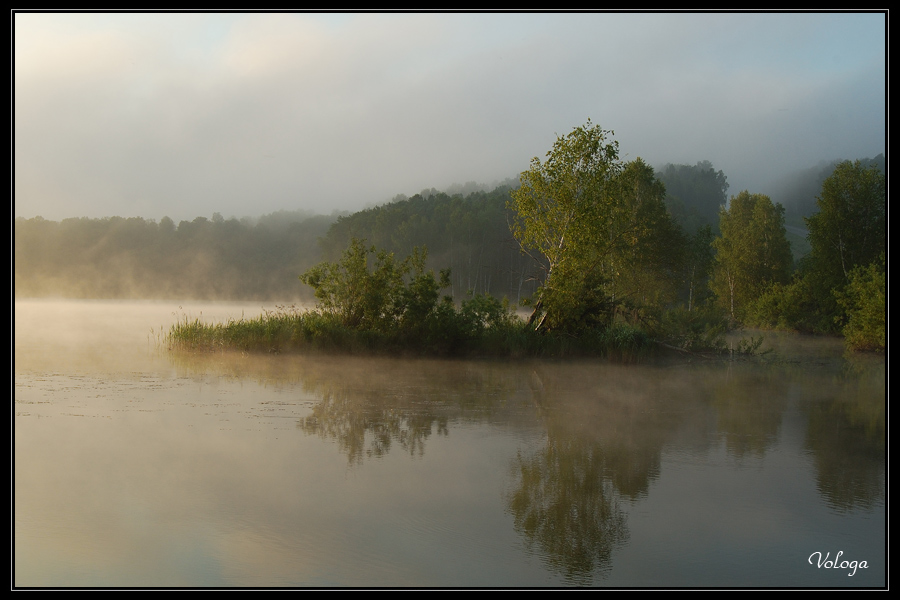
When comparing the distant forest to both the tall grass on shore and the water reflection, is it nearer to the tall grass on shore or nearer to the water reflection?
the tall grass on shore

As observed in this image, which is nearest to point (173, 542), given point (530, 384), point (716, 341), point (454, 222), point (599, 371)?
point (530, 384)

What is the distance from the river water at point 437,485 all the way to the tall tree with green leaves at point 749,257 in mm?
28470

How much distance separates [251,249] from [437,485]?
89.9 meters

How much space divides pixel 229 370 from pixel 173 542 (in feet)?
33.0

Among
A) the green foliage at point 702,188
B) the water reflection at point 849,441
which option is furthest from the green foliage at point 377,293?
the green foliage at point 702,188

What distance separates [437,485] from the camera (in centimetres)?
666

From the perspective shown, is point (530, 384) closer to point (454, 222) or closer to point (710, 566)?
point (710, 566)

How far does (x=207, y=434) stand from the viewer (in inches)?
343

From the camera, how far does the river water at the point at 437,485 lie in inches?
192

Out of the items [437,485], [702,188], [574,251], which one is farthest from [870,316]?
[702,188]

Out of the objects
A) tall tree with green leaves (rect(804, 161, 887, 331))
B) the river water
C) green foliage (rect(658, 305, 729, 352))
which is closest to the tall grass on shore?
green foliage (rect(658, 305, 729, 352))

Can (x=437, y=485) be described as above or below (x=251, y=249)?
below
